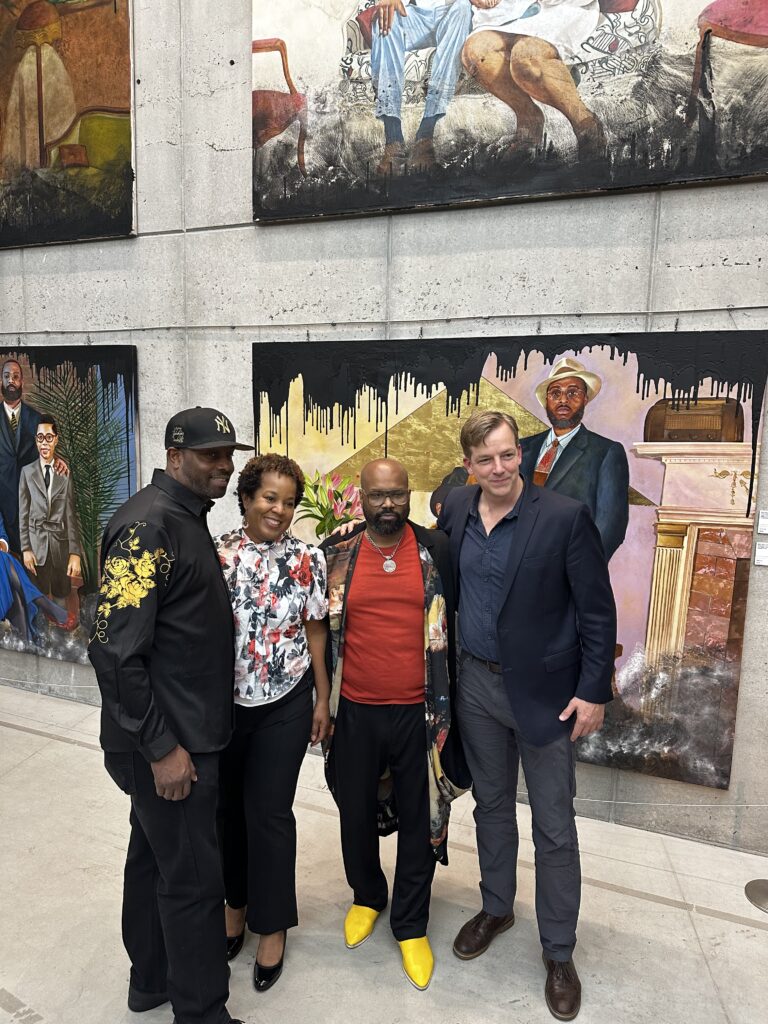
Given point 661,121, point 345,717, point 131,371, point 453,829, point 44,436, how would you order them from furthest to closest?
point 44,436, point 131,371, point 453,829, point 661,121, point 345,717

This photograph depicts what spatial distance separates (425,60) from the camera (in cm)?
335

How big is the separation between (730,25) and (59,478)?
15.0ft

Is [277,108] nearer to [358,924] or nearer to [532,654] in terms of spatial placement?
[532,654]

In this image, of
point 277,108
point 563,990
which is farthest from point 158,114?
point 563,990

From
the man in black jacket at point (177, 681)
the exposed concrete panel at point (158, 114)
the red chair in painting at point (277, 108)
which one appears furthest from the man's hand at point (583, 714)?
the exposed concrete panel at point (158, 114)

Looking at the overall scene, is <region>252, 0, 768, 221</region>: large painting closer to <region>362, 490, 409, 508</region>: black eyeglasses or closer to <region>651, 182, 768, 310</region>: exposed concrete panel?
<region>651, 182, 768, 310</region>: exposed concrete panel

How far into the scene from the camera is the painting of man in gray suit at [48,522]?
4.75m

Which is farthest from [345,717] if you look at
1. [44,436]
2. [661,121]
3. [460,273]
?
[44,436]

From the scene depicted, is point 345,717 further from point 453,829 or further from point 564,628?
point 453,829

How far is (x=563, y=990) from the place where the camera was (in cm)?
230

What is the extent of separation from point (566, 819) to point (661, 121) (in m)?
2.96

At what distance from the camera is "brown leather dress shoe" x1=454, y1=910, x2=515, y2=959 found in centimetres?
252

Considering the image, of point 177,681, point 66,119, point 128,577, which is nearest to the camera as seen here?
point 128,577

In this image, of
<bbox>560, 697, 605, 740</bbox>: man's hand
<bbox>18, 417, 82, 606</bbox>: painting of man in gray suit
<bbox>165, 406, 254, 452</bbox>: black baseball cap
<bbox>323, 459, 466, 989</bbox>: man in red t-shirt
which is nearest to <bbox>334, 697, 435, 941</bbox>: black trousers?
<bbox>323, 459, 466, 989</bbox>: man in red t-shirt
